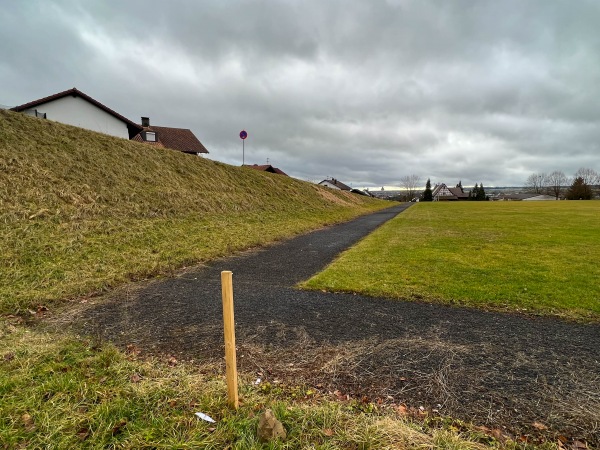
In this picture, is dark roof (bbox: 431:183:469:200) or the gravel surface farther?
dark roof (bbox: 431:183:469:200)

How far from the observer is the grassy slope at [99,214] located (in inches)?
277

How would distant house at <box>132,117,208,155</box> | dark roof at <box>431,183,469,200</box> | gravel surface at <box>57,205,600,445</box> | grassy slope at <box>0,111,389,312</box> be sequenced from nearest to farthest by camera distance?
gravel surface at <box>57,205,600,445</box> → grassy slope at <box>0,111,389,312</box> → distant house at <box>132,117,208,155</box> → dark roof at <box>431,183,469,200</box>

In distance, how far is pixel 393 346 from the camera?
411 centimetres

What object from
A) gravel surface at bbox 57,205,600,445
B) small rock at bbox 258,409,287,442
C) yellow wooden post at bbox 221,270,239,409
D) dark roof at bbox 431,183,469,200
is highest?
dark roof at bbox 431,183,469,200

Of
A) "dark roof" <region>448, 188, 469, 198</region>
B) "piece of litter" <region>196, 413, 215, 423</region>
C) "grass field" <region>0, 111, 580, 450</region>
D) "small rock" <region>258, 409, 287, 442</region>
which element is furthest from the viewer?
"dark roof" <region>448, 188, 469, 198</region>

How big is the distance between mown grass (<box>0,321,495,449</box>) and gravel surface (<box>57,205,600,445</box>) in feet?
1.17

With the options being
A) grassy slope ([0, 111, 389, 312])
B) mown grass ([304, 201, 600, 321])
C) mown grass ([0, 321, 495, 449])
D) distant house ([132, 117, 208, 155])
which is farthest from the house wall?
mown grass ([0, 321, 495, 449])

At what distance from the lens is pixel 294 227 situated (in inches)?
695

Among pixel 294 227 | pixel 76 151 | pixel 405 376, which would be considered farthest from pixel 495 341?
pixel 76 151

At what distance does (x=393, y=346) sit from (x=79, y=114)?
38.7 m

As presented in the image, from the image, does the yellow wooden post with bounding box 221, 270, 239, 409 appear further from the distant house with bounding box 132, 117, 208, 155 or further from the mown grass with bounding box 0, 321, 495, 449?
the distant house with bounding box 132, 117, 208, 155

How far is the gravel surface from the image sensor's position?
9.70 feet

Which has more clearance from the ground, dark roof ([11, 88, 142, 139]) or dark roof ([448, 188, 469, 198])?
dark roof ([11, 88, 142, 139])

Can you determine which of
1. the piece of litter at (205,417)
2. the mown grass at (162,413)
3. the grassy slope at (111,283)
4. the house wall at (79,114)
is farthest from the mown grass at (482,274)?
the house wall at (79,114)
